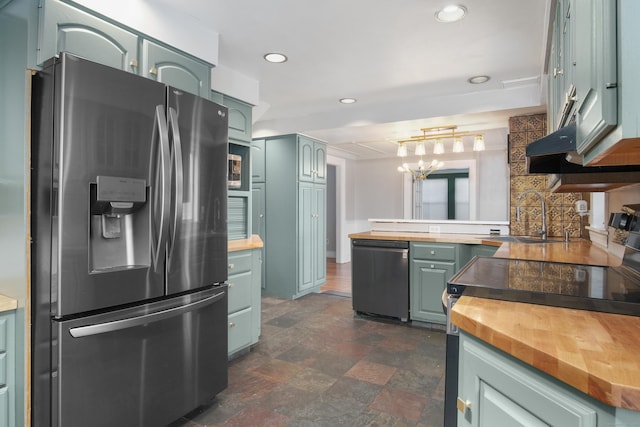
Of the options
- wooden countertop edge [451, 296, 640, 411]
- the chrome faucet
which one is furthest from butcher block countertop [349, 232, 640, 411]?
the chrome faucet

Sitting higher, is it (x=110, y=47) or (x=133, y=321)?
(x=110, y=47)

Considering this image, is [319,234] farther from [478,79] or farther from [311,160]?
[478,79]

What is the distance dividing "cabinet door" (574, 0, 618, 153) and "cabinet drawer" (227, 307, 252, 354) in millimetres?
2311

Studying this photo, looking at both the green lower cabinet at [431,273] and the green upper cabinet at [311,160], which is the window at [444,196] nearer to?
the green upper cabinet at [311,160]

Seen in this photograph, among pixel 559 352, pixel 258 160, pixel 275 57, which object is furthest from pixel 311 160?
pixel 559 352

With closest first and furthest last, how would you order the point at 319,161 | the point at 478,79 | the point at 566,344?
the point at 566,344 → the point at 478,79 → the point at 319,161

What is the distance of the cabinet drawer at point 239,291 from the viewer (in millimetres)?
2602

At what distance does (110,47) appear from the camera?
1762 millimetres

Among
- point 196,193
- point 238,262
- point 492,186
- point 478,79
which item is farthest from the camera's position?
point 492,186

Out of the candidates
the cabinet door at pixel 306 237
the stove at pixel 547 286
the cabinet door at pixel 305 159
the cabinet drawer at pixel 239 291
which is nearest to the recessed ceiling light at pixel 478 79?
the stove at pixel 547 286

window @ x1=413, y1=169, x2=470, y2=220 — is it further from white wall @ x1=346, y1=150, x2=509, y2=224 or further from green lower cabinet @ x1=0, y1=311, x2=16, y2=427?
green lower cabinet @ x1=0, y1=311, x2=16, y2=427

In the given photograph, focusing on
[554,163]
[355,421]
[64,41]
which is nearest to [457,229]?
[554,163]

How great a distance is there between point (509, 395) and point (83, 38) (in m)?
2.11

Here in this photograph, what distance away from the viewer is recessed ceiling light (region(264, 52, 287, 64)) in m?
2.74
